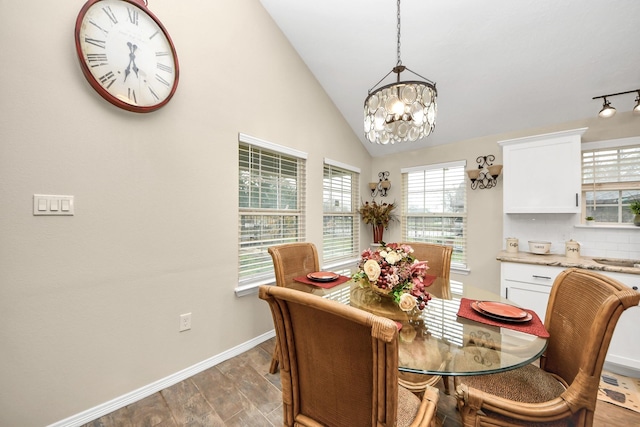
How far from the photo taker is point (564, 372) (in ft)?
3.75

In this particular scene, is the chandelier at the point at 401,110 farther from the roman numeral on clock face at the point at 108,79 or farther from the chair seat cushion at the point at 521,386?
the roman numeral on clock face at the point at 108,79

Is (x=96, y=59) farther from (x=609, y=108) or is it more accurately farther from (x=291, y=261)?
(x=609, y=108)

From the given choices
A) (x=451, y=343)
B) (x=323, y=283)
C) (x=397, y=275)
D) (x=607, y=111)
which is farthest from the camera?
(x=607, y=111)

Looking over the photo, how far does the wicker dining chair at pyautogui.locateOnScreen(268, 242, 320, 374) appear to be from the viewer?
1.88m

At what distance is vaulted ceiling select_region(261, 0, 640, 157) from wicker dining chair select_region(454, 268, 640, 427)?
2.15 metres

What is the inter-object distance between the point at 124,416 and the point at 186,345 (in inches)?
19.3

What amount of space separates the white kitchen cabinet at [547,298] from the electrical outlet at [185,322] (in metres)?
3.01

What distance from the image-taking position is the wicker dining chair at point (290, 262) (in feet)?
6.17

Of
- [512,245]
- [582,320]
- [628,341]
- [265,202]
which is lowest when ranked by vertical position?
[628,341]

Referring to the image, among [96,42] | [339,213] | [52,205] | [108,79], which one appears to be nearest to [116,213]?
[52,205]

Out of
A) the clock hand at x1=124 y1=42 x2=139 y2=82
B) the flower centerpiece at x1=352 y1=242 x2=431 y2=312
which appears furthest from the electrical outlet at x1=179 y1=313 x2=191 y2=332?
the clock hand at x1=124 y1=42 x2=139 y2=82

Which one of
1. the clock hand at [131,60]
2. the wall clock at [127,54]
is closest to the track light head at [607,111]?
the wall clock at [127,54]

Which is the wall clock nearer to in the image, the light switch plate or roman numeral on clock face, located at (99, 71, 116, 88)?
roman numeral on clock face, located at (99, 71, 116, 88)

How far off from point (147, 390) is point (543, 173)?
4055mm
